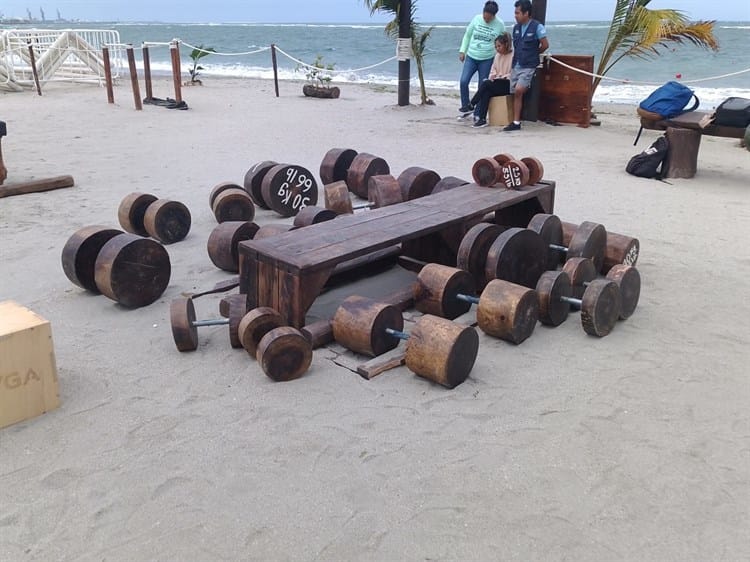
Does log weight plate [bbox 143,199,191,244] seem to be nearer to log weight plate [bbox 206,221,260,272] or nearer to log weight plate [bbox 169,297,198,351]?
log weight plate [bbox 206,221,260,272]

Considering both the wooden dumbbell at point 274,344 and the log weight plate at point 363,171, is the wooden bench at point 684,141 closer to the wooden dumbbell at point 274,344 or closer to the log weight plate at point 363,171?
the log weight plate at point 363,171

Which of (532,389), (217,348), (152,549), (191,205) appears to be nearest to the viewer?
(152,549)

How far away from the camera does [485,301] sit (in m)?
3.82

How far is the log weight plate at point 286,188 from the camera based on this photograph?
6.07 metres

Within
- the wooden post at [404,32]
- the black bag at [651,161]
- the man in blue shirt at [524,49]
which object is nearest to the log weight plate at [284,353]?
the black bag at [651,161]

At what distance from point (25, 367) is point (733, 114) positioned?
6.96 meters

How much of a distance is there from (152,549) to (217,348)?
5.12 ft

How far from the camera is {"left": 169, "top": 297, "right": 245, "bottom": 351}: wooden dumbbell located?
368 centimetres

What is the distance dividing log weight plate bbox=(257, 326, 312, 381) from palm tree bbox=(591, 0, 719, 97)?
8739 millimetres

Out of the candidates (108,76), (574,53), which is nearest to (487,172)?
(108,76)

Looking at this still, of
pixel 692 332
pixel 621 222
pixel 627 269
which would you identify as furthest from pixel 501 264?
pixel 621 222

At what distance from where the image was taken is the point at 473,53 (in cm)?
1085

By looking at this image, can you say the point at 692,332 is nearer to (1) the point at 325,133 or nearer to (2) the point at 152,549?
(2) the point at 152,549

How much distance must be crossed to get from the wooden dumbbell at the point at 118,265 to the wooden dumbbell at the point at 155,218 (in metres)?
0.98
